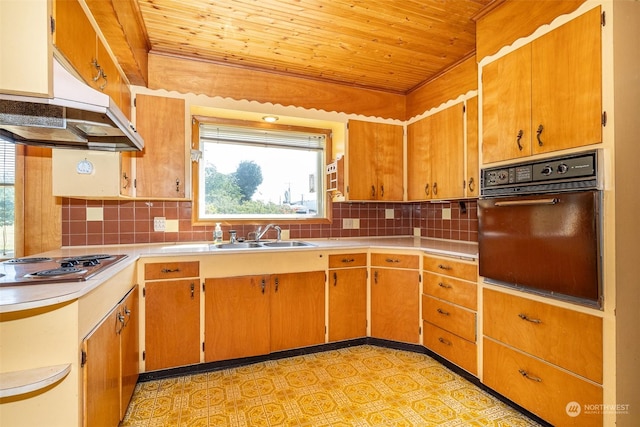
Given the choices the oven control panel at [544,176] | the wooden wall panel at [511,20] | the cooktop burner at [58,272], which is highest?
the wooden wall panel at [511,20]

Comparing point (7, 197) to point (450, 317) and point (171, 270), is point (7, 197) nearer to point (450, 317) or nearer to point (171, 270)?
point (171, 270)

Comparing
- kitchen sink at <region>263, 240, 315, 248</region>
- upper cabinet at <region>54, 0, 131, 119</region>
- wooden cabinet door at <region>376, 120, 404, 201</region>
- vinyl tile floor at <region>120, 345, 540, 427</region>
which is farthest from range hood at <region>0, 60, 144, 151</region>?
wooden cabinet door at <region>376, 120, 404, 201</region>

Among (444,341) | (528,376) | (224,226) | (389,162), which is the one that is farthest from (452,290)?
(224,226)

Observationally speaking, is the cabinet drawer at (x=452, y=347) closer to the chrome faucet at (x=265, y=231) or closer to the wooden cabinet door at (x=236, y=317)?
the wooden cabinet door at (x=236, y=317)

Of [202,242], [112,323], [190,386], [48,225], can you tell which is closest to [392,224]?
[202,242]

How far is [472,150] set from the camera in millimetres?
2410

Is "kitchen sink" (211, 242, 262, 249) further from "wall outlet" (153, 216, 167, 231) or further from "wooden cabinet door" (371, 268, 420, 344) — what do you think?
"wooden cabinet door" (371, 268, 420, 344)

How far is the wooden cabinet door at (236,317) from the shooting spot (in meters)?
2.24

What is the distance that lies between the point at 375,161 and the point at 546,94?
5.12 ft

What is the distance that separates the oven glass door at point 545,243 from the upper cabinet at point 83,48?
90.9 inches

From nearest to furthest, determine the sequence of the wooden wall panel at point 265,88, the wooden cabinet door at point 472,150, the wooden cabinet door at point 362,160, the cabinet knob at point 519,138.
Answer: the cabinet knob at point 519,138 < the wooden cabinet door at point 472,150 < the wooden wall panel at point 265,88 < the wooden cabinet door at point 362,160

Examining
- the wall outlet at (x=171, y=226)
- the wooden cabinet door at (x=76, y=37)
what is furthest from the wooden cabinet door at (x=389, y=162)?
the wooden cabinet door at (x=76, y=37)

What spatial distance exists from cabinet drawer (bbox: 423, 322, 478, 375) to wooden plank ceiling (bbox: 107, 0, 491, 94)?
7.32 ft

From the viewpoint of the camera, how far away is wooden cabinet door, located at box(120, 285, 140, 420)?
64.9 inches
